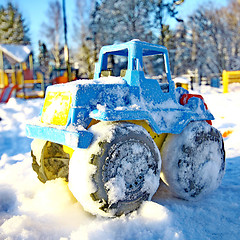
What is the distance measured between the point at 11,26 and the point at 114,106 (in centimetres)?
5029

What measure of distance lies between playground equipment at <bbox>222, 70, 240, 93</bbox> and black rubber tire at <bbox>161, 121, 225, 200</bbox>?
1402 centimetres

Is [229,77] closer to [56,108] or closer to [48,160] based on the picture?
[48,160]

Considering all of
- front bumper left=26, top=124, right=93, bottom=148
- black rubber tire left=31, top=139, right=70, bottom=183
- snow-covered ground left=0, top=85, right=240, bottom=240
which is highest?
front bumper left=26, top=124, right=93, bottom=148

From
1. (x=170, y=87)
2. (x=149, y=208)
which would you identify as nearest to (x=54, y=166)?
(x=149, y=208)

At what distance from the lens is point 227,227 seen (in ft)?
9.92

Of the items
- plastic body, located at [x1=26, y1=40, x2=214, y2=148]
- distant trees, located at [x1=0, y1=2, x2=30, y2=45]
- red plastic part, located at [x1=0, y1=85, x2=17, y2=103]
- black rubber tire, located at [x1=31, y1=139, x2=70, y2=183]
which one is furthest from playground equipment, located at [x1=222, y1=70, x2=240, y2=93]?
distant trees, located at [x1=0, y1=2, x2=30, y2=45]

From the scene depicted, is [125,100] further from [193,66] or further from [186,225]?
[193,66]

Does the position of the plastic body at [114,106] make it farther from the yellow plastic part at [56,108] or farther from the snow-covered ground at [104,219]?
the snow-covered ground at [104,219]

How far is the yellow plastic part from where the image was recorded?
3191mm

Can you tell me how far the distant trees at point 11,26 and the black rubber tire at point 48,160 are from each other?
47.2 metres

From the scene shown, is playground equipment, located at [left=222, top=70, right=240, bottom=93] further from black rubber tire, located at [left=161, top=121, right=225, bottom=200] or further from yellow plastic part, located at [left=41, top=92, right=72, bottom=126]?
yellow plastic part, located at [left=41, top=92, right=72, bottom=126]

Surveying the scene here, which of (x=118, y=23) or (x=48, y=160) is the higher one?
(x=118, y=23)

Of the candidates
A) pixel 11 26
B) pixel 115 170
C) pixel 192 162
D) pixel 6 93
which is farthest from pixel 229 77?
Answer: pixel 11 26

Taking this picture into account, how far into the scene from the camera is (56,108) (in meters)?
3.39
